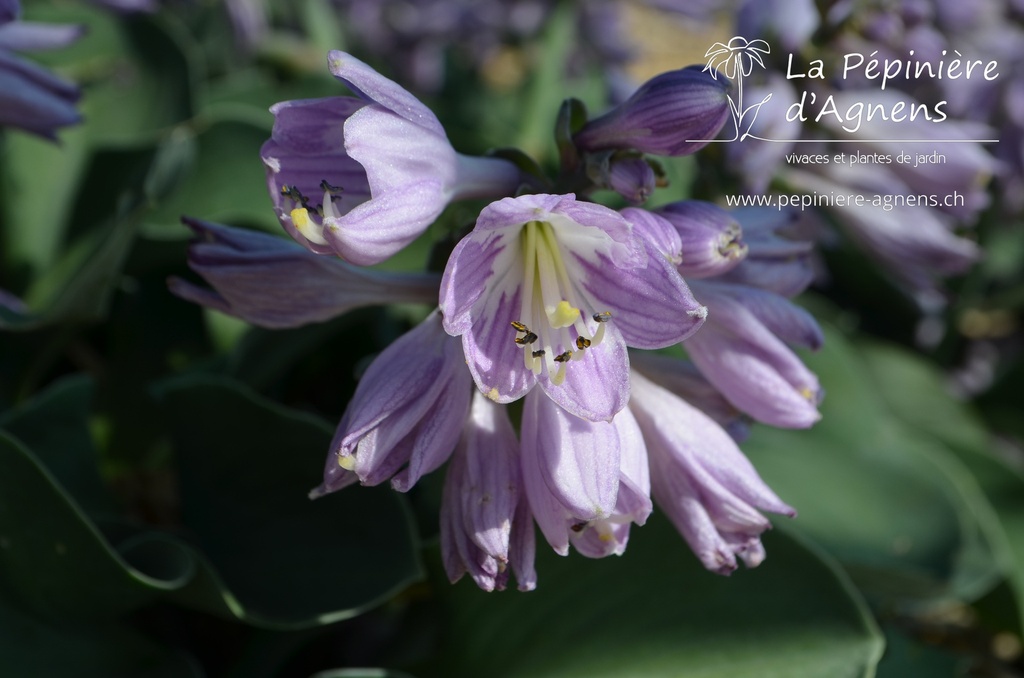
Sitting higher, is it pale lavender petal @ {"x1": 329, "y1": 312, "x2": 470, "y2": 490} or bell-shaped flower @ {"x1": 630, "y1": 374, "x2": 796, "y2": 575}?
pale lavender petal @ {"x1": 329, "y1": 312, "x2": 470, "y2": 490}

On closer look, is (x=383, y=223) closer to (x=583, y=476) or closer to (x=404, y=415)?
(x=404, y=415)

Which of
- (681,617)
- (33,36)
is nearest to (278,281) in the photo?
(681,617)

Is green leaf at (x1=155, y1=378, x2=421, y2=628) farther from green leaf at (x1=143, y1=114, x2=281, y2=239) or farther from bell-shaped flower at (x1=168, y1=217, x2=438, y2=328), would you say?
green leaf at (x1=143, y1=114, x2=281, y2=239)

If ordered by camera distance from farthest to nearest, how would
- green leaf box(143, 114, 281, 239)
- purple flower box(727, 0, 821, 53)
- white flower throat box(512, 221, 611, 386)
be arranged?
green leaf box(143, 114, 281, 239)
purple flower box(727, 0, 821, 53)
white flower throat box(512, 221, 611, 386)

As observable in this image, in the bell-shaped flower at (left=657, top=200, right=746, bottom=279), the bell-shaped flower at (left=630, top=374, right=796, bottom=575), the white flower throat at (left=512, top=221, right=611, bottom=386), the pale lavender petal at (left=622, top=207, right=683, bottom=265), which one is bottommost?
the bell-shaped flower at (left=630, top=374, right=796, bottom=575)

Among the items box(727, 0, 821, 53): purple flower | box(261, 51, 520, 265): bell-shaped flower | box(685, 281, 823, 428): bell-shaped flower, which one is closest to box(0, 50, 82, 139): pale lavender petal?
box(261, 51, 520, 265): bell-shaped flower

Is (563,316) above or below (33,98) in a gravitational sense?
below

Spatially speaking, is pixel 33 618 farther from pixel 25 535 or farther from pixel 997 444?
pixel 997 444
